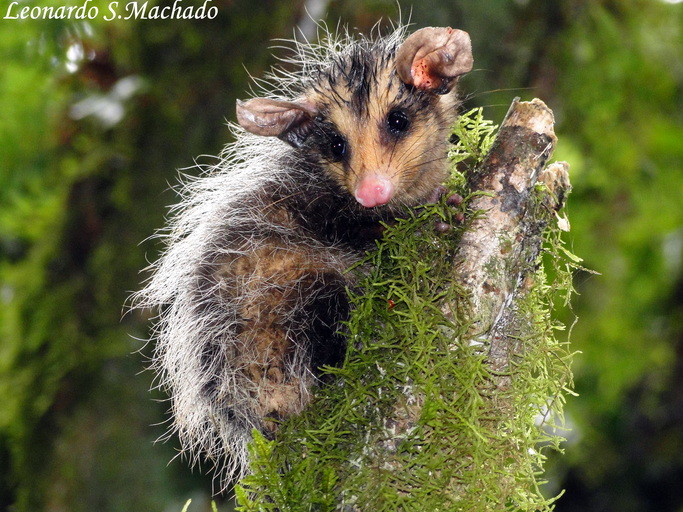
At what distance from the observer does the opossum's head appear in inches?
99.9

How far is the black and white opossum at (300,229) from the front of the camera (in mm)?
2475

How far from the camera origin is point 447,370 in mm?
2131

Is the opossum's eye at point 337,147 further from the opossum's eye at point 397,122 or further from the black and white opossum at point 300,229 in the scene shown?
the opossum's eye at point 397,122

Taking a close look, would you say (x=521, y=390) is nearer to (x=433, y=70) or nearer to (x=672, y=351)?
(x=433, y=70)

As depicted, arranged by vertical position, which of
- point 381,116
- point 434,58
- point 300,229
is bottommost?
point 300,229

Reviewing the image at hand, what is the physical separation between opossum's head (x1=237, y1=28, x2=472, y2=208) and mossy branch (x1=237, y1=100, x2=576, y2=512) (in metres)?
0.31

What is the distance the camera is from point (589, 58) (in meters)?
5.08

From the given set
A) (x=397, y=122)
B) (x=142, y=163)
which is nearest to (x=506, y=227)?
(x=397, y=122)

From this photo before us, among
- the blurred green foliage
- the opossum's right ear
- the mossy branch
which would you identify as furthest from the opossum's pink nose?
the blurred green foliage

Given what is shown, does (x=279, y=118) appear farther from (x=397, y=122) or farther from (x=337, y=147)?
(x=397, y=122)

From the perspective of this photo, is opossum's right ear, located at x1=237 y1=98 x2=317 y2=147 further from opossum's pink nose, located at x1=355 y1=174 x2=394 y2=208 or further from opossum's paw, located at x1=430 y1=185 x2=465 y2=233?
opossum's paw, located at x1=430 y1=185 x2=465 y2=233

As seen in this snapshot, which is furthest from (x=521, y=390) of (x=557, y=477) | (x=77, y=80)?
(x=77, y=80)

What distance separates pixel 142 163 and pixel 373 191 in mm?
2537

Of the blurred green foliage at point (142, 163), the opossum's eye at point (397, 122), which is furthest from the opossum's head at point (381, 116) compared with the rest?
the blurred green foliage at point (142, 163)
